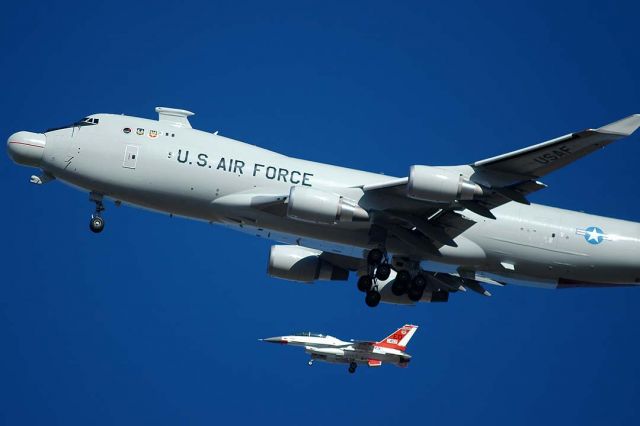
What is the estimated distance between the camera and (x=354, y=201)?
3638 cm

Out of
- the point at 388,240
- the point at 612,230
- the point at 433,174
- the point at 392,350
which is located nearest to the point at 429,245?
the point at 388,240

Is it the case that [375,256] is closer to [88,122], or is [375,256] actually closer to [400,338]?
[88,122]

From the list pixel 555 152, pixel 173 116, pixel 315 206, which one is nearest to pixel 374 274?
pixel 315 206

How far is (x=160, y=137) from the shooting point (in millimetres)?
37812

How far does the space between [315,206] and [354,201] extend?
1.98m

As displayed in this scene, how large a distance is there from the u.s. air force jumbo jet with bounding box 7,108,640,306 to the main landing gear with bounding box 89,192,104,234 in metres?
0.05

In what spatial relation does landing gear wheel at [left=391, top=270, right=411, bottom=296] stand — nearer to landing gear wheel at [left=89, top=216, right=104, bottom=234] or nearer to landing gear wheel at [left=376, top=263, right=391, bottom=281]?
landing gear wheel at [left=376, top=263, right=391, bottom=281]

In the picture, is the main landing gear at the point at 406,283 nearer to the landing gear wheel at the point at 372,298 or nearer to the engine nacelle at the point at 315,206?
the landing gear wheel at the point at 372,298

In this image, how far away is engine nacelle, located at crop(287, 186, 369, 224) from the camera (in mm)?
35000

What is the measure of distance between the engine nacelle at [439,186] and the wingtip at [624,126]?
200 inches

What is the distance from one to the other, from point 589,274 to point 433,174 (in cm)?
1016

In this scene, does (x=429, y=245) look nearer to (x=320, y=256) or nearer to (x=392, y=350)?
(x=320, y=256)

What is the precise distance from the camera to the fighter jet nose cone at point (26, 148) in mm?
37281

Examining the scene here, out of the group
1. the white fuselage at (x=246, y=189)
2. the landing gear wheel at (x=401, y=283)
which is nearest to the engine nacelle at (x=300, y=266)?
the landing gear wheel at (x=401, y=283)
